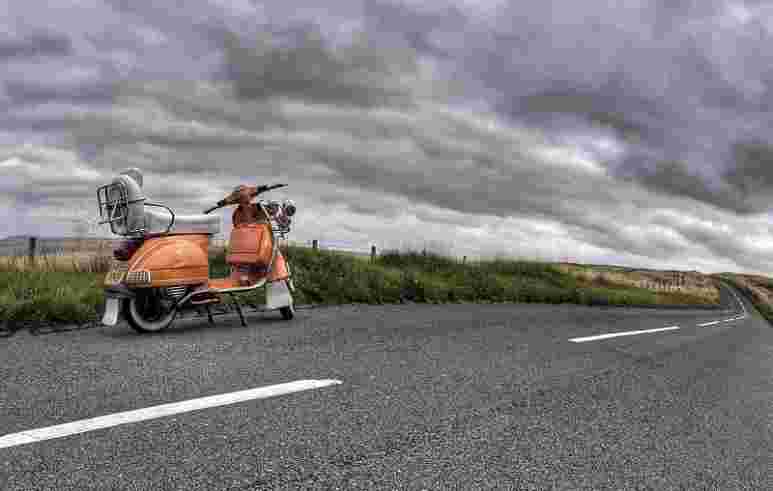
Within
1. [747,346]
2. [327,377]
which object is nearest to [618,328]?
[747,346]

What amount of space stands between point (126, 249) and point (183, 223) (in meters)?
0.66

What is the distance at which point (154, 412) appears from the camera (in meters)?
3.46

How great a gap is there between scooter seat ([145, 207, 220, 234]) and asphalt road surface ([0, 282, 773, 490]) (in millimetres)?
1090

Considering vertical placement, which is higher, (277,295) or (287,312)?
(277,295)

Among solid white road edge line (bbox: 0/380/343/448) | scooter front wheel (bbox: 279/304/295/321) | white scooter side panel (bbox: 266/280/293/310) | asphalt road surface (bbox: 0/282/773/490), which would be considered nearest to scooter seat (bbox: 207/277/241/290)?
white scooter side panel (bbox: 266/280/293/310)

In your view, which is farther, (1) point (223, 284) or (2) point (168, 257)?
(1) point (223, 284)

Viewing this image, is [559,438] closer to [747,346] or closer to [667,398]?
[667,398]

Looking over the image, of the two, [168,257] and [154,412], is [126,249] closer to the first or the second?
[168,257]

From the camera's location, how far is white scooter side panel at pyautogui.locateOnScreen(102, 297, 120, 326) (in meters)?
6.03

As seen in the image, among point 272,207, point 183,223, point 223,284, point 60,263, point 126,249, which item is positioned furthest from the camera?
point 60,263

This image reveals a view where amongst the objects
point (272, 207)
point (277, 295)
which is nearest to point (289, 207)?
point (272, 207)

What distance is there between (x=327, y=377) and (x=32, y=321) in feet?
12.5

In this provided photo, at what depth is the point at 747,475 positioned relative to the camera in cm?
347

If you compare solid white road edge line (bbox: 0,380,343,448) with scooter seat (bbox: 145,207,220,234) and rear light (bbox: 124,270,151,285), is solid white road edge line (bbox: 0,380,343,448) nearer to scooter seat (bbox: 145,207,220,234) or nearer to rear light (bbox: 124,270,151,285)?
rear light (bbox: 124,270,151,285)
